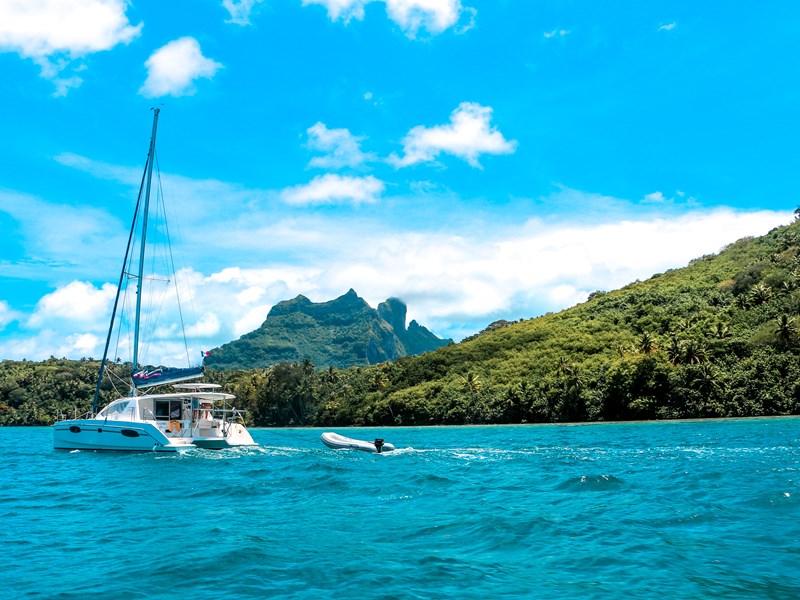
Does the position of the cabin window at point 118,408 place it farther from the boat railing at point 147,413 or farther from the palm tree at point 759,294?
the palm tree at point 759,294

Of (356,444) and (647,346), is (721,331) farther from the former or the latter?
(356,444)

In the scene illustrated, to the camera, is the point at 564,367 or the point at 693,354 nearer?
the point at 693,354

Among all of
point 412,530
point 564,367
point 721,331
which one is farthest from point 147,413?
point 721,331

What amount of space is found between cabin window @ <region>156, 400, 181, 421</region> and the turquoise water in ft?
31.2

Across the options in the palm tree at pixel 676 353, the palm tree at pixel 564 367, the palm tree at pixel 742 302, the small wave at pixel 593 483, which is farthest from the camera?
the palm tree at pixel 742 302

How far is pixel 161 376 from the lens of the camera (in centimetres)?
4269

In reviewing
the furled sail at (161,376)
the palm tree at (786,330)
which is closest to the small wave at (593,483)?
the furled sail at (161,376)

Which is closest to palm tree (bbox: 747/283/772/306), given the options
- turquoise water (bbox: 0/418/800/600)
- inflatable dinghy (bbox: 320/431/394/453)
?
turquoise water (bbox: 0/418/800/600)

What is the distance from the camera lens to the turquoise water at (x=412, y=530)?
41.1 ft

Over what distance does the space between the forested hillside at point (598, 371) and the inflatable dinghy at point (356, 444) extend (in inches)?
2063

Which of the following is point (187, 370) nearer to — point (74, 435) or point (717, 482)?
point (74, 435)

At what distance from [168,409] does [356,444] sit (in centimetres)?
1263

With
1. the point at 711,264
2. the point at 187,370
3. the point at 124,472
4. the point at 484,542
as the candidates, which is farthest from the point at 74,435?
the point at 711,264

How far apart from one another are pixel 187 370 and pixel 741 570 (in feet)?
117
